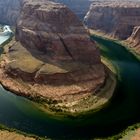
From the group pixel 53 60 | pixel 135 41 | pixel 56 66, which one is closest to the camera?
pixel 56 66

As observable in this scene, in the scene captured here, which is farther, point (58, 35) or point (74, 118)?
point (58, 35)

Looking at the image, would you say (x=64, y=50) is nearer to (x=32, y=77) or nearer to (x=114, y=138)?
(x=32, y=77)

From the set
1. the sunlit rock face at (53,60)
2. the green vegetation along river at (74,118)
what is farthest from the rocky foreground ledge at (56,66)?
the green vegetation along river at (74,118)

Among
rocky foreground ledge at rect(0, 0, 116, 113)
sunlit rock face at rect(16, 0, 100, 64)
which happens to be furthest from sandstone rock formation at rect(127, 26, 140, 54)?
rocky foreground ledge at rect(0, 0, 116, 113)

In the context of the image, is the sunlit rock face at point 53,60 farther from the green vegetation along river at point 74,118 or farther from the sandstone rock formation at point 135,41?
the sandstone rock formation at point 135,41

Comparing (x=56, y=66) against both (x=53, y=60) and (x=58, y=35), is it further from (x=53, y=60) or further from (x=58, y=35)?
(x=58, y=35)

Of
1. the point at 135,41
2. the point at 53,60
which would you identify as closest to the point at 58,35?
the point at 53,60
